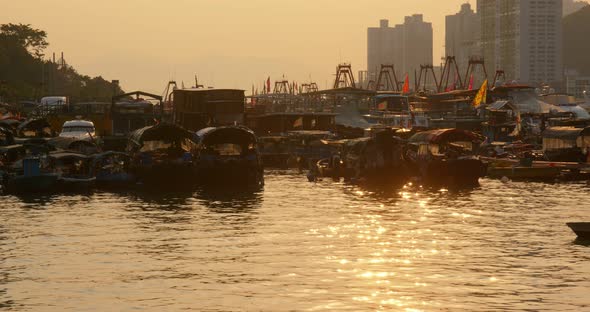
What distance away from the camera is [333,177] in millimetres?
74125

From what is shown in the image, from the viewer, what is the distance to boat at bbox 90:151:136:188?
62125 millimetres

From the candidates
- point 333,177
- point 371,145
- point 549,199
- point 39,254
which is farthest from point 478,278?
point 333,177

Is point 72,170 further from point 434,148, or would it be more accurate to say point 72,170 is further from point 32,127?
point 434,148

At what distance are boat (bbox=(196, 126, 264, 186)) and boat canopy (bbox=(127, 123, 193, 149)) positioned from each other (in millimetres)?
1349

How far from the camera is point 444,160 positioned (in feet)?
222

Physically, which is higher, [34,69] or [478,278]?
[34,69]

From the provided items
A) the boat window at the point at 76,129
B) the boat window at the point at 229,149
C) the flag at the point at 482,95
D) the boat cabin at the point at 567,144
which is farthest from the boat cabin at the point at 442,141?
the flag at the point at 482,95

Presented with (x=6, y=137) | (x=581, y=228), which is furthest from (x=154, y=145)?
(x=581, y=228)

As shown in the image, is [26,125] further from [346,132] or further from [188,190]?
[346,132]

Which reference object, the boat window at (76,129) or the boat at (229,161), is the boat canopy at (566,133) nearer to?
the boat at (229,161)

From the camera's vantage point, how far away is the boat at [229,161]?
207 ft

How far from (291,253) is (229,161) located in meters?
28.3

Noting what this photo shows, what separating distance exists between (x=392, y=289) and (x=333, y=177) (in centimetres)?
4537

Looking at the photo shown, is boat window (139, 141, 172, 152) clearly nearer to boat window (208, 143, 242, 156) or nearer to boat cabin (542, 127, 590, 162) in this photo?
boat window (208, 143, 242, 156)
